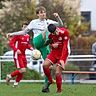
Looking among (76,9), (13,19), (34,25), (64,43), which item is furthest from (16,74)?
(76,9)

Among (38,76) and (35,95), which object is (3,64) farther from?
(35,95)

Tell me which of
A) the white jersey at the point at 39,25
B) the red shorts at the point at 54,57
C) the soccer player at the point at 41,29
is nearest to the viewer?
the red shorts at the point at 54,57

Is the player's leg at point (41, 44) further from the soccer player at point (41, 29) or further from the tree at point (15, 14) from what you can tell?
the tree at point (15, 14)

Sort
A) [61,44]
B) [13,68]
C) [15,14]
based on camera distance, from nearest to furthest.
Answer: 1. [61,44]
2. [13,68]
3. [15,14]

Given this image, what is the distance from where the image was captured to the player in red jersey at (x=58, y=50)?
15.3 meters

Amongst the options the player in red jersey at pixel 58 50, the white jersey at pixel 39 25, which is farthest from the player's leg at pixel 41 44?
the player in red jersey at pixel 58 50

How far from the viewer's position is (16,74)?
19484 millimetres

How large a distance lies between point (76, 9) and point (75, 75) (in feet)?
75.9

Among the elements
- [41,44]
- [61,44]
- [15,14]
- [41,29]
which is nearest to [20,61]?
[41,29]

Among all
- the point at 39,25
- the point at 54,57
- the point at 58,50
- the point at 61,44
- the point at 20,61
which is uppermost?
the point at 39,25

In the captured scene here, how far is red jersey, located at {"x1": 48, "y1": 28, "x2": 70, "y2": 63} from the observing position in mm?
15297

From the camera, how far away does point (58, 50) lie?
15625 millimetres

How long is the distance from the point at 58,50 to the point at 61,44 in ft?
0.77

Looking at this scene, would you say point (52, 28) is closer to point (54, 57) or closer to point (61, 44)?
point (61, 44)
